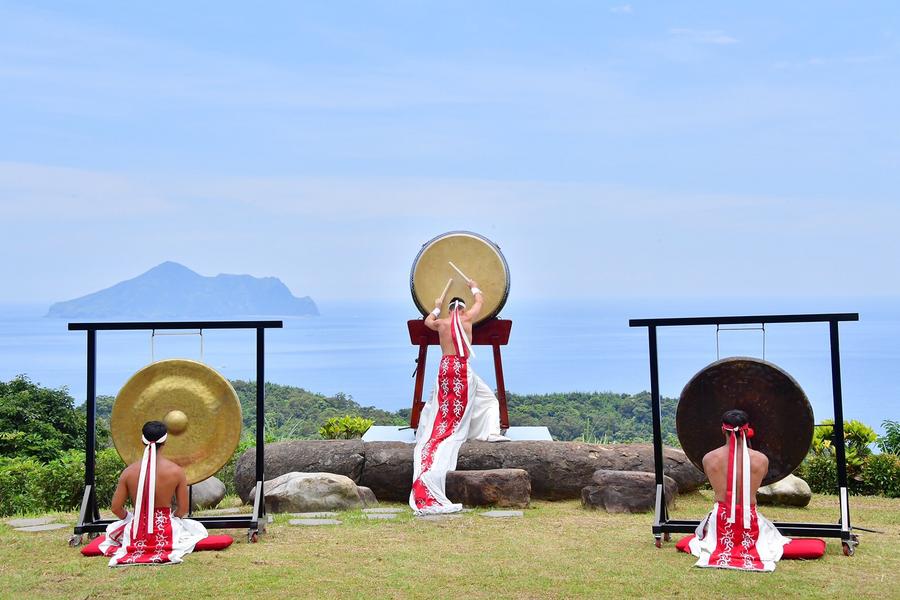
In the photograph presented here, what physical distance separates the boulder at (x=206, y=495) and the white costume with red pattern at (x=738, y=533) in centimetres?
543

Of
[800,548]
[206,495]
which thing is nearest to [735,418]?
[800,548]

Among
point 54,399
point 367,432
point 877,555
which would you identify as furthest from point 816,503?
point 54,399

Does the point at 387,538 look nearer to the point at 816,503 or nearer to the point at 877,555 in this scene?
the point at 877,555

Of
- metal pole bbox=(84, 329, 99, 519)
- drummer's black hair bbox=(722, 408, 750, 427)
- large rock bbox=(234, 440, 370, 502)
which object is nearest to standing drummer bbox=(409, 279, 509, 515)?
large rock bbox=(234, 440, 370, 502)

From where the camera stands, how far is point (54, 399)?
48.9ft

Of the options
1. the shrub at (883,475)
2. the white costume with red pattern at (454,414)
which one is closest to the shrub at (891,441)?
the shrub at (883,475)

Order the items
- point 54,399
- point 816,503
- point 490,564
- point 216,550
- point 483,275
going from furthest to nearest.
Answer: point 54,399
point 483,275
point 816,503
point 216,550
point 490,564

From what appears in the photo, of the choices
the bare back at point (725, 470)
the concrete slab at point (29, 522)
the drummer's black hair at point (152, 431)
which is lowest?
the concrete slab at point (29, 522)

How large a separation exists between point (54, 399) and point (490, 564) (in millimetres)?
9079

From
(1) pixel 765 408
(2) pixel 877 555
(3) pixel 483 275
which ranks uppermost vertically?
(3) pixel 483 275

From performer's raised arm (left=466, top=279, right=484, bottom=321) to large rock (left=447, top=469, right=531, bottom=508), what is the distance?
191cm

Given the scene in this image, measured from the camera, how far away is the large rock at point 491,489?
34.5ft

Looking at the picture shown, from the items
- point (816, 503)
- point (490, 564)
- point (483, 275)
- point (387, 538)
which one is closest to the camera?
point (490, 564)

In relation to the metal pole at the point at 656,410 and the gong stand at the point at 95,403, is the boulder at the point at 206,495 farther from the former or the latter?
the metal pole at the point at 656,410
